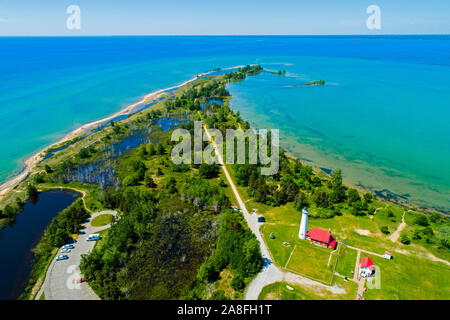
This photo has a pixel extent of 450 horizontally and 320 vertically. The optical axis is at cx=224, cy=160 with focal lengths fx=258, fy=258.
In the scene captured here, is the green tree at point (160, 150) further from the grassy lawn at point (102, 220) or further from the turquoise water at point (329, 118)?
A: the turquoise water at point (329, 118)

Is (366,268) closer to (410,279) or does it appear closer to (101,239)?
(410,279)

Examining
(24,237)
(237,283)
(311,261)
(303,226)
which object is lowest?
(237,283)

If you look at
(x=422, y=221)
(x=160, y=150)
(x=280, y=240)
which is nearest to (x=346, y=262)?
(x=280, y=240)

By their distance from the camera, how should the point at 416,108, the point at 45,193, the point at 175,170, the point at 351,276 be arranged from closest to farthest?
the point at 351,276
the point at 45,193
the point at 175,170
the point at 416,108

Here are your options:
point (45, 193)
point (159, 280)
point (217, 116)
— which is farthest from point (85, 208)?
point (217, 116)

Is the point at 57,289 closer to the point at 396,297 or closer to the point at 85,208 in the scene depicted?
the point at 85,208

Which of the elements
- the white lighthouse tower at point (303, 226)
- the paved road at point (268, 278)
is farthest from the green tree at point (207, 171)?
the white lighthouse tower at point (303, 226)

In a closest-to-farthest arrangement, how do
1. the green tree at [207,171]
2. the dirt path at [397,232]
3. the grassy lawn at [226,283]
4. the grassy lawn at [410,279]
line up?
the grassy lawn at [410,279] → the grassy lawn at [226,283] → the dirt path at [397,232] → the green tree at [207,171]
